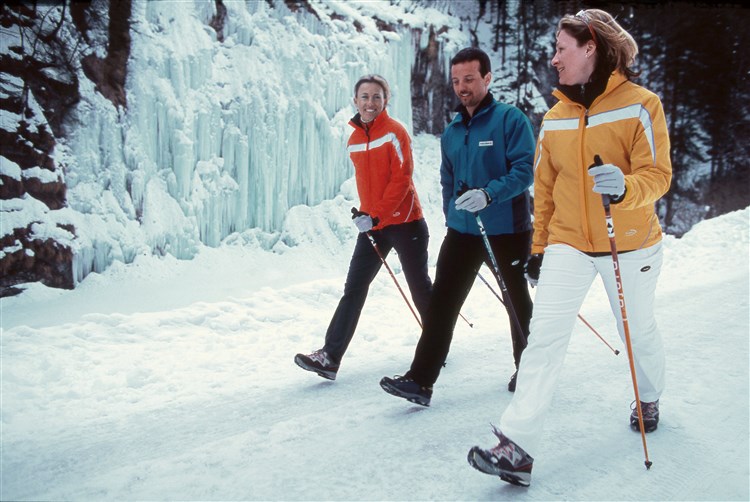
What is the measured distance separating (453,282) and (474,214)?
17.3 inches

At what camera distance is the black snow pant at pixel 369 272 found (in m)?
3.94

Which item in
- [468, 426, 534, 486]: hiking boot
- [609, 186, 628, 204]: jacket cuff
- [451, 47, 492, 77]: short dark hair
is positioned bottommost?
[468, 426, 534, 486]: hiking boot

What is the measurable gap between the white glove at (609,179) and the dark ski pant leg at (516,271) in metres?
1.06

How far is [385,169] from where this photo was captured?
3965mm

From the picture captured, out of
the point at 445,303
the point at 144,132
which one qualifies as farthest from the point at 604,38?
the point at 144,132

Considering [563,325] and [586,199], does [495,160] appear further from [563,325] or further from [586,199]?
[563,325]

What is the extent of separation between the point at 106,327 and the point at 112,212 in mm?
3840

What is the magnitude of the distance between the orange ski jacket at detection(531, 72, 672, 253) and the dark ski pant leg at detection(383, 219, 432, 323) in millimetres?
1262

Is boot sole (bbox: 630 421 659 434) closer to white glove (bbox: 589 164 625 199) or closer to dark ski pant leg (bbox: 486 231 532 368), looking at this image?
dark ski pant leg (bbox: 486 231 532 368)

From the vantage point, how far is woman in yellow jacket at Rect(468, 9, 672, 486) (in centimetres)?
243

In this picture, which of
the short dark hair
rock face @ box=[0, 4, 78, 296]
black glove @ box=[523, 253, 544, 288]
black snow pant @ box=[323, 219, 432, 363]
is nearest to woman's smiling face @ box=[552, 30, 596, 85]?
the short dark hair

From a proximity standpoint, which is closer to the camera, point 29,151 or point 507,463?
point 507,463

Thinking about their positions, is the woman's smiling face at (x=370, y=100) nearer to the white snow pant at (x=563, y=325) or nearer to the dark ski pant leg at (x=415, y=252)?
the dark ski pant leg at (x=415, y=252)

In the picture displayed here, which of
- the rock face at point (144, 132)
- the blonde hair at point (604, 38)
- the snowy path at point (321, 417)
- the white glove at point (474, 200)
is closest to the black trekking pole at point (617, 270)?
the snowy path at point (321, 417)
